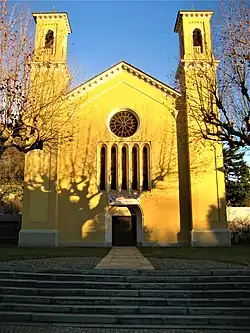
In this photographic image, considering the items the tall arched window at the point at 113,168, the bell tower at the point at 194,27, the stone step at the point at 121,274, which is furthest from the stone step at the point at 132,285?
the bell tower at the point at 194,27

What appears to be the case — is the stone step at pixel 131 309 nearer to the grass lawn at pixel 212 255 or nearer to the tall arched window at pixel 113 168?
the grass lawn at pixel 212 255

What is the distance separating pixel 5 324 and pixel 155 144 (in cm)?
1673

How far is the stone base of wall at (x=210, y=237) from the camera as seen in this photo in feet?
65.8

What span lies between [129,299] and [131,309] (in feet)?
1.15

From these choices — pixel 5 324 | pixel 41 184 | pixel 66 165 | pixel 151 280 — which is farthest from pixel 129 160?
pixel 5 324

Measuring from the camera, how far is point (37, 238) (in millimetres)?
20250

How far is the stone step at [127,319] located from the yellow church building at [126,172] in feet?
44.2

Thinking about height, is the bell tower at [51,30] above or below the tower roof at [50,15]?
below

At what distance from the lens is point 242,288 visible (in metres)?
7.95

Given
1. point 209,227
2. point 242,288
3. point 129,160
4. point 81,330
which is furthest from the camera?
point 129,160

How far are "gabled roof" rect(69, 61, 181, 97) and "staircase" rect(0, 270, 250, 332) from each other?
16510mm

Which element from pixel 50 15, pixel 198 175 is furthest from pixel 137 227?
pixel 50 15

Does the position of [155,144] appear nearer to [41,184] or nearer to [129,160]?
[129,160]

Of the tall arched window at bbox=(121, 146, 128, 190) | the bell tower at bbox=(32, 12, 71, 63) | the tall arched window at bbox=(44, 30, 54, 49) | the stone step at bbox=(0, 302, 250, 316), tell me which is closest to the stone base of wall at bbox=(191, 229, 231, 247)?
the tall arched window at bbox=(121, 146, 128, 190)
